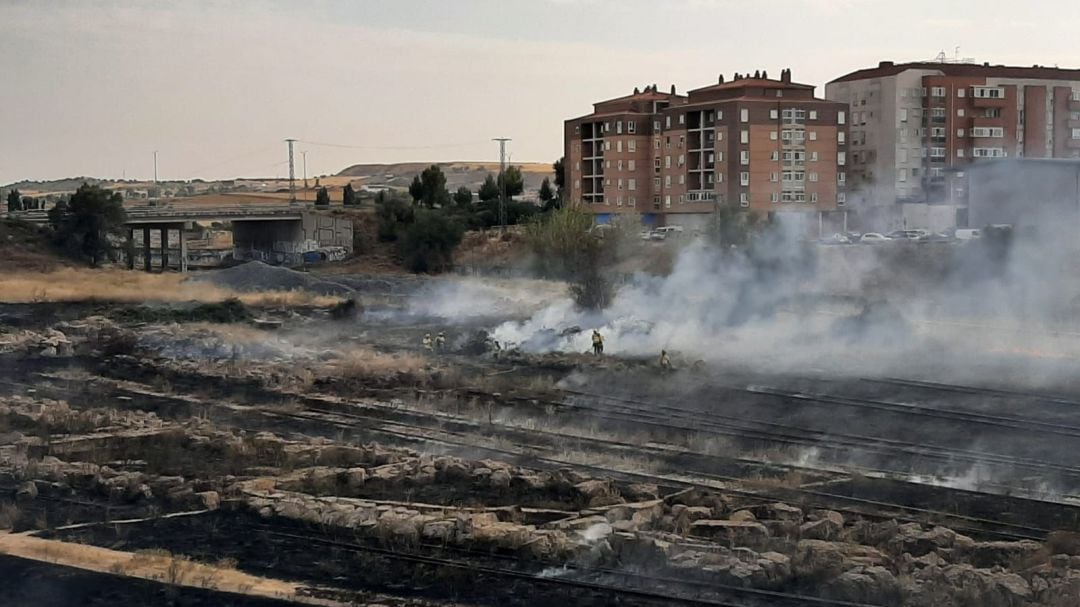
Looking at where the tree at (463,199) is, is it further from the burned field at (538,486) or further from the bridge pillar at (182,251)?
the burned field at (538,486)

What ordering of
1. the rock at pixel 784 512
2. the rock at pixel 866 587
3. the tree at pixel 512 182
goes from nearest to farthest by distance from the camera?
the rock at pixel 866 587 < the rock at pixel 784 512 < the tree at pixel 512 182

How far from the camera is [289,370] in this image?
26.9 meters

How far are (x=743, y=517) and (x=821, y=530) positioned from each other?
36.6 inches

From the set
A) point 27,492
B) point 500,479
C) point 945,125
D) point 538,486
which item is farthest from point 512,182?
point 27,492

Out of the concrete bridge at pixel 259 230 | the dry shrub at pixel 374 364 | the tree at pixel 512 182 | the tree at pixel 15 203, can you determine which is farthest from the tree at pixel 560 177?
the dry shrub at pixel 374 364

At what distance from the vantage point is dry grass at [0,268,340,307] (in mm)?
44188

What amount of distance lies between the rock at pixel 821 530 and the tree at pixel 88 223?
47980 mm

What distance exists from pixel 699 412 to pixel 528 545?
29.8 ft

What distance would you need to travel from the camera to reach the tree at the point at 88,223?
54688 mm

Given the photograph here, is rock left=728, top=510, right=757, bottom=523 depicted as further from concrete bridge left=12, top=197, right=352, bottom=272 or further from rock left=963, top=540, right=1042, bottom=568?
concrete bridge left=12, top=197, right=352, bottom=272

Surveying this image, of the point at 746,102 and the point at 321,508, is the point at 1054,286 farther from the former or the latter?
the point at 746,102

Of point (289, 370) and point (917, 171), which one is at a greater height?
point (917, 171)

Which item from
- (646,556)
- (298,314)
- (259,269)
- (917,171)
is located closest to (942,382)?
(646,556)

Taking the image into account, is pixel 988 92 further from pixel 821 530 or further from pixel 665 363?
pixel 821 530
